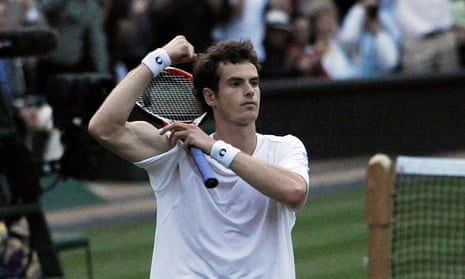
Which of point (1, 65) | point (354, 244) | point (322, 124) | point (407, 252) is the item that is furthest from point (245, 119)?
point (322, 124)

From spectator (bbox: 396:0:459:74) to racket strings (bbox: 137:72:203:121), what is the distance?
11156 mm

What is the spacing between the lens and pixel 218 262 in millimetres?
6031

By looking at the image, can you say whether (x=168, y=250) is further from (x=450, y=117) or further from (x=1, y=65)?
(x=450, y=117)

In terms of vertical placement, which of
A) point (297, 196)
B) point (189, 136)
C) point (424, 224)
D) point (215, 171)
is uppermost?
point (189, 136)

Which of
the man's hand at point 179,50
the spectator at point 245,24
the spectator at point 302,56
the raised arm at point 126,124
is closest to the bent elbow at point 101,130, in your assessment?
the raised arm at point 126,124

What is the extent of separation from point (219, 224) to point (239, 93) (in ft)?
1.94

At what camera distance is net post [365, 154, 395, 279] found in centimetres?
773

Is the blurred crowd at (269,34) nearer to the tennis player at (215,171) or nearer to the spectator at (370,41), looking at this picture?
the spectator at (370,41)

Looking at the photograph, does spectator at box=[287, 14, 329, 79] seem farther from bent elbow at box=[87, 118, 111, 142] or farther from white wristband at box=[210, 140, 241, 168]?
white wristband at box=[210, 140, 241, 168]

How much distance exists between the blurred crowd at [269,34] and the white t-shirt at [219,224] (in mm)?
6489

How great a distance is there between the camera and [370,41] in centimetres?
1738

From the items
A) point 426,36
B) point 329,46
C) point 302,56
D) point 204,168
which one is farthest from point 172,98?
point 426,36

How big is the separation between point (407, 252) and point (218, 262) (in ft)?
13.0

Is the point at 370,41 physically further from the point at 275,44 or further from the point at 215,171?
the point at 215,171
